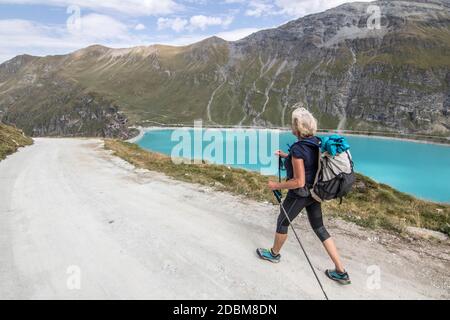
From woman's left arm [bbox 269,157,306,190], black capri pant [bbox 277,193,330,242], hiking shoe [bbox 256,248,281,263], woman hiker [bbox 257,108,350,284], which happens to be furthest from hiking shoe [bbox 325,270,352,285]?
woman's left arm [bbox 269,157,306,190]

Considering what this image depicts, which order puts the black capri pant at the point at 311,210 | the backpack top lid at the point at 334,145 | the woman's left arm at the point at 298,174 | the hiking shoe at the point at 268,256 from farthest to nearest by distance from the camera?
the hiking shoe at the point at 268,256
the black capri pant at the point at 311,210
the woman's left arm at the point at 298,174
the backpack top lid at the point at 334,145

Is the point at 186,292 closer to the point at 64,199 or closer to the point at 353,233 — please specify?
the point at 353,233

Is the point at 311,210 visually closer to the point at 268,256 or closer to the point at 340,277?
the point at 340,277

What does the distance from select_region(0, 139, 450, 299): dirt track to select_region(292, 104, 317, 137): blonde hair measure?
2981 millimetres

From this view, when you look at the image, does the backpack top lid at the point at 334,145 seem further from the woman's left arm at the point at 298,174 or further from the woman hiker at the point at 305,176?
the woman's left arm at the point at 298,174

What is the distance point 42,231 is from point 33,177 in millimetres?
9843

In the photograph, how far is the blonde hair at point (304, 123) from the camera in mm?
6602

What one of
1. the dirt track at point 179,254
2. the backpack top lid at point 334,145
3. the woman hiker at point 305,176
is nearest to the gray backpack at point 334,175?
the backpack top lid at point 334,145

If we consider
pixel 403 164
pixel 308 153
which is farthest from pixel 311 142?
pixel 403 164

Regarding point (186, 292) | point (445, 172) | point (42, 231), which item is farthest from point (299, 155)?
point (445, 172)

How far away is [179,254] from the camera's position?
813 centimetres

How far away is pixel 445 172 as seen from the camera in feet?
325

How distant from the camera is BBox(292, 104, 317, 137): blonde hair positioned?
21.7ft

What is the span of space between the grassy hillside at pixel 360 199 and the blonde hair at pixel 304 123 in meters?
4.88
